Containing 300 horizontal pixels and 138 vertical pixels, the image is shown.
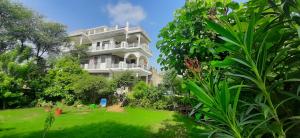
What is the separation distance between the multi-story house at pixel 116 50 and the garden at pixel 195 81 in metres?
6.36

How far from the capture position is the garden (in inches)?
71.0

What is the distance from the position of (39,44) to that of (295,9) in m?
28.7

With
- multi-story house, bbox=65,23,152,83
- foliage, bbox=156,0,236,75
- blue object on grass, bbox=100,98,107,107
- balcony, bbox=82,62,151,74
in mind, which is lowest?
blue object on grass, bbox=100,98,107,107

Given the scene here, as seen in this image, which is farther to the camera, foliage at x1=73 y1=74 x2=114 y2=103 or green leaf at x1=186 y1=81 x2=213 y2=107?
foliage at x1=73 y1=74 x2=114 y2=103

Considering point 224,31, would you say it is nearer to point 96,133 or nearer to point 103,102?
point 96,133

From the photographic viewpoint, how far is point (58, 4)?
15992 mm

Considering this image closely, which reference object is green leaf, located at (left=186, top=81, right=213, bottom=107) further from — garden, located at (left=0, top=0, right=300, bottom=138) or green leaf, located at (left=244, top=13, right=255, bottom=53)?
green leaf, located at (left=244, top=13, right=255, bottom=53)

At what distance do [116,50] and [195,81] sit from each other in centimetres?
2714

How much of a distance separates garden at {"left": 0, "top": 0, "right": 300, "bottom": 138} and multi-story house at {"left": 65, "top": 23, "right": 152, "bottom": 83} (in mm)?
6364

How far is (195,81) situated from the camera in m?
2.15

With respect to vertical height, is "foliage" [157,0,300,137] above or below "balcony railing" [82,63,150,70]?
below

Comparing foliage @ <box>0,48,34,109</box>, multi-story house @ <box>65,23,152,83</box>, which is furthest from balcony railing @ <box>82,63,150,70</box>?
foliage @ <box>0,48,34,109</box>

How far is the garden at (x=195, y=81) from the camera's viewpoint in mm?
1804

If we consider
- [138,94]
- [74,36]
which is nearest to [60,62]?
[138,94]
